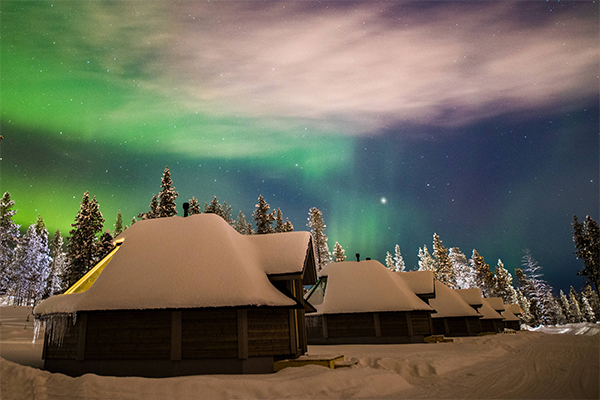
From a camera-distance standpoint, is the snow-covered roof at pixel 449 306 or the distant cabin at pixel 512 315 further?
the distant cabin at pixel 512 315

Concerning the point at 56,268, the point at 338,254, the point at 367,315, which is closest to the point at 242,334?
the point at 367,315

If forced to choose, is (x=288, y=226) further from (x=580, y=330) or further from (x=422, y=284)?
(x=580, y=330)

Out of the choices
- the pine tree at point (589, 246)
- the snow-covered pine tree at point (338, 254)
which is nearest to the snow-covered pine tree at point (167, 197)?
the snow-covered pine tree at point (338, 254)

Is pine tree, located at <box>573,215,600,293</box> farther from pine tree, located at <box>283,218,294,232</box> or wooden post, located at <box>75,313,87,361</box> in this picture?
wooden post, located at <box>75,313,87,361</box>

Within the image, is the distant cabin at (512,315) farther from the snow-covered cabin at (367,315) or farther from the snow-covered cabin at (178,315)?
the snow-covered cabin at (178,315)

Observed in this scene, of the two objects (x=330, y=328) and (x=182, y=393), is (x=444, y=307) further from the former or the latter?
(x=182, y=393)

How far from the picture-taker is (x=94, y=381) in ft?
33.7

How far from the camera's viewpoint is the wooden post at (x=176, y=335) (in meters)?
12.4

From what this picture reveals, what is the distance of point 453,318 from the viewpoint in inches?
1415

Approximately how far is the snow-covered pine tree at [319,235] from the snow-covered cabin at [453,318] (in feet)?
66.7

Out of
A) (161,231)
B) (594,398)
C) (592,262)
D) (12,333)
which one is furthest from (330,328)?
(592,262)

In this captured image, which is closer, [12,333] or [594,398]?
[594,398]

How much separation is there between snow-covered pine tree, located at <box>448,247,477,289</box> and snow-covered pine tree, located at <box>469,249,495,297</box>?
974mm

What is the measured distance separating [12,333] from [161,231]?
2287 cm
